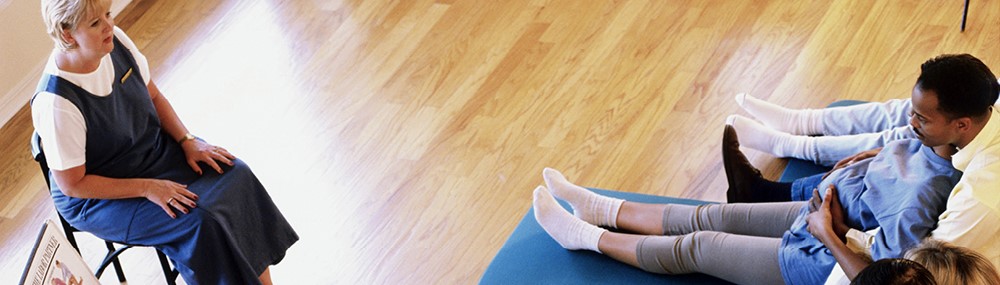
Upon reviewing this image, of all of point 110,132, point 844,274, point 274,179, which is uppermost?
point 110,132

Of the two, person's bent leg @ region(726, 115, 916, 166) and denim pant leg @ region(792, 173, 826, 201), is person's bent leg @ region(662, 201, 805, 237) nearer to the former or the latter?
denim pant leg @ region(792, 173, 826, 201)

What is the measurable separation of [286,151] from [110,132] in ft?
3.27

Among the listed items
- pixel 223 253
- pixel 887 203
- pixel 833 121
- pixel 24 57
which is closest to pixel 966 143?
pixel 887 203

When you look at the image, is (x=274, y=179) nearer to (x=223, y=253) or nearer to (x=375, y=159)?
(x=375, y=159)

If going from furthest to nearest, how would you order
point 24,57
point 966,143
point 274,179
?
point 24,57
point 274,179
point 966,143

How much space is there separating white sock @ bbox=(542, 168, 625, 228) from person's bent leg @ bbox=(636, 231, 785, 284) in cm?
18

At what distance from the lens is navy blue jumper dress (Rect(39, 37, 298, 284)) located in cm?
257

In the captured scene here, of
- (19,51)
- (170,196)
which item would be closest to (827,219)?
(170,196)

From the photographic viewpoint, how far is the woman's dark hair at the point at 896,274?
1682mm

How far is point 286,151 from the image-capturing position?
11.7 ft

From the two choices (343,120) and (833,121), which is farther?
(343,120)

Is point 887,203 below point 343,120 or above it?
above

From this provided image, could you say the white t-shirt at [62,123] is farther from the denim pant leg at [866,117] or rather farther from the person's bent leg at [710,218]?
the denim pant leg at [866,117]

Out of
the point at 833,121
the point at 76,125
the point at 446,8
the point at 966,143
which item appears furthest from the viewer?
the point at 446,8
